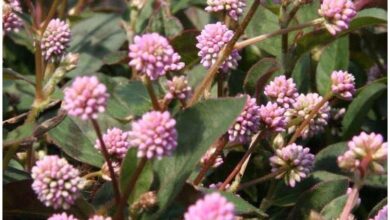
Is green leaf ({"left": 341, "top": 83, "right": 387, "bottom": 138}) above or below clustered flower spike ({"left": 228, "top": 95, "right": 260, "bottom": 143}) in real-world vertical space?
below

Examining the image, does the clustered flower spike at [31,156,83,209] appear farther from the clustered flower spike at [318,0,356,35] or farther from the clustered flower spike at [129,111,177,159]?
the clustered flower spike at [318,0,356,35]

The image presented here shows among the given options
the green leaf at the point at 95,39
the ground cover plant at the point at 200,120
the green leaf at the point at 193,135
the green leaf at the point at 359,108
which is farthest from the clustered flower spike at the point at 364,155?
the green leaf at the point at 95,39

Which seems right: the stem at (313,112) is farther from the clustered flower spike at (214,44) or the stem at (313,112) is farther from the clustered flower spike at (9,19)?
the clustered flower spike at (9,19)

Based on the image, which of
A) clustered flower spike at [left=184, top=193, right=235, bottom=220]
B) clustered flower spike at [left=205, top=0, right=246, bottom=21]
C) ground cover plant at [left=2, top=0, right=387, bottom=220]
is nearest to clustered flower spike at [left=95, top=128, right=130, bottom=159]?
ground cover plant at [left=2, top=0, right=387, bottom=220]

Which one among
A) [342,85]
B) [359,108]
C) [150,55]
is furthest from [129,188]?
[359,108]

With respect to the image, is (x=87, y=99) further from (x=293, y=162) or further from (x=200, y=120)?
(x=293, y=162)

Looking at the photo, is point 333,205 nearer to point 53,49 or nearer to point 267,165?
point 267,165
